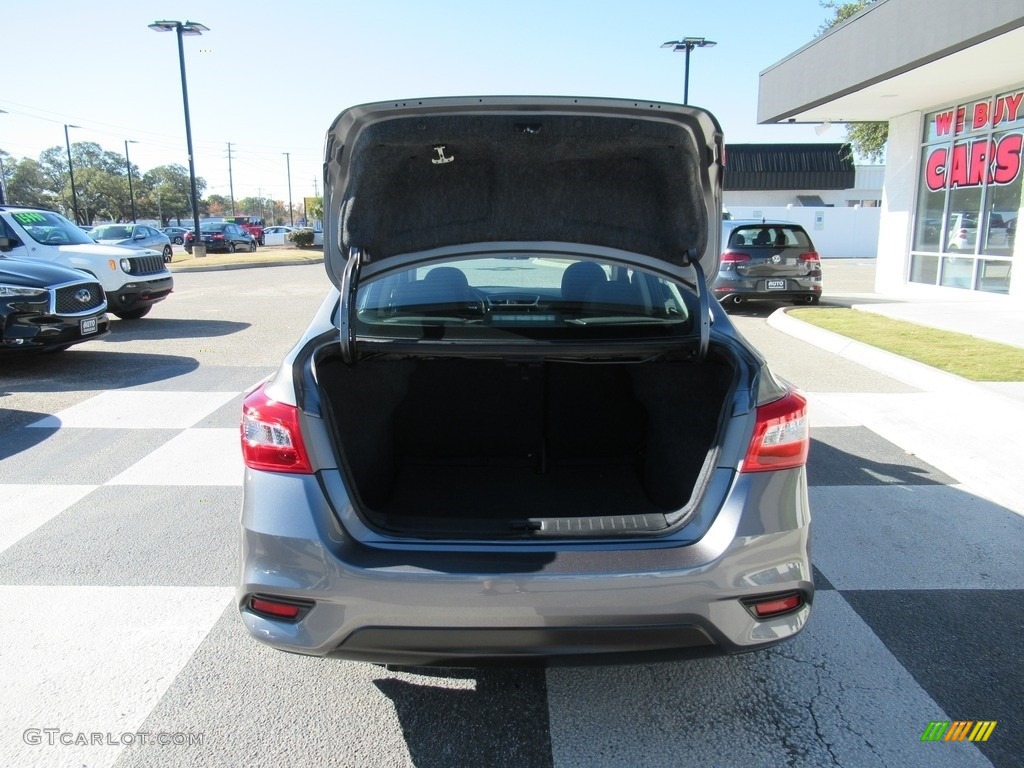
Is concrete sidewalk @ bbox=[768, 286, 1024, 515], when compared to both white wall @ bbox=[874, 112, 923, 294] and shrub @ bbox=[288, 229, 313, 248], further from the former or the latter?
shrub @ bbox=[288, 229, 313, 248]

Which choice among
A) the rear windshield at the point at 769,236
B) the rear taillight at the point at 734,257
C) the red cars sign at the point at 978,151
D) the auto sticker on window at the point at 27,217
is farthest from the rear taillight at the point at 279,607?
the red cars sign at the point at 978,151

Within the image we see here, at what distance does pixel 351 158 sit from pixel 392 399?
3.49ft

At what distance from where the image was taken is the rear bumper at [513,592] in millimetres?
2004

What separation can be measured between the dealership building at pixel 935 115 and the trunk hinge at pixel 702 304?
8.22 metres

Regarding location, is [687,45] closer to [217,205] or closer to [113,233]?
[113,233]

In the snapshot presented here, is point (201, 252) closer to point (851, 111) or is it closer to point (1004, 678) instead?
point (851, 111)

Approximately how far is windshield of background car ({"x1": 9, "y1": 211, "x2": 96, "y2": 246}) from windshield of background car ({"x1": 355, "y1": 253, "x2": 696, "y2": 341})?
31.2ft

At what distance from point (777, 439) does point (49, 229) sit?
11786mm

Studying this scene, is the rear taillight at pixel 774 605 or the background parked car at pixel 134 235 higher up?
the background parked car at pixel 134 235

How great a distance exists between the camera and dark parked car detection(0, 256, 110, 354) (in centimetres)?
721

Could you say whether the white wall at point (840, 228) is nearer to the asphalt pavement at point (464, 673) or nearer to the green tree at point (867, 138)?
the green tree at point (867, 138)

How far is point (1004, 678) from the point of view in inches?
103

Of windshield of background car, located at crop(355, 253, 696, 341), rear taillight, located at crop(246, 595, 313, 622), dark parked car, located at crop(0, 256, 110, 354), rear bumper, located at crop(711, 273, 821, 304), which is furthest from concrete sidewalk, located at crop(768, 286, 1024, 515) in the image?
dark parked car, located at crop(0, 256, 110, 354)

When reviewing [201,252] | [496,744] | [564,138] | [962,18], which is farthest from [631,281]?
[201,252]
